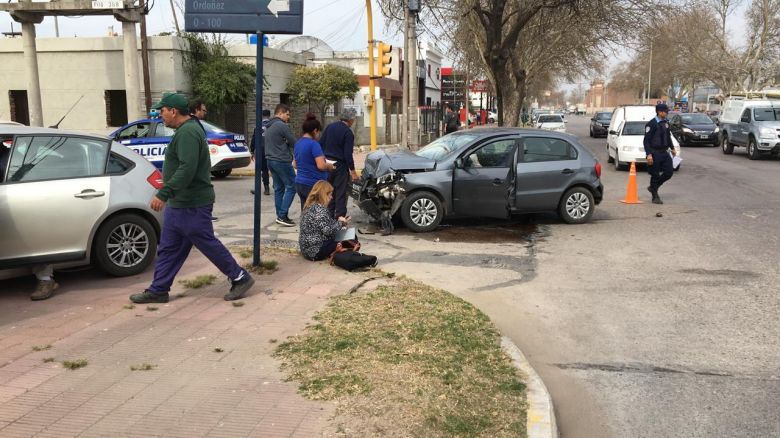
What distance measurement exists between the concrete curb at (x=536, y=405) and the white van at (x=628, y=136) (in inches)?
573

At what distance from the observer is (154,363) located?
4.47 metres

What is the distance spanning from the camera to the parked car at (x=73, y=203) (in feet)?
19.1

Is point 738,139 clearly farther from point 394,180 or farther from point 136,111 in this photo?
point 136,111

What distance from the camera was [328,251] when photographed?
25.1 feet

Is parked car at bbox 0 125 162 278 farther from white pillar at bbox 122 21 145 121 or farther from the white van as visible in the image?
white pillar at bbox 122 21 145 121

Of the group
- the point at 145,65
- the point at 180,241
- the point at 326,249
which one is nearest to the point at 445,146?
the point at 326,249

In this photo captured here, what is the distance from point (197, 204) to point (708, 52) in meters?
65.6

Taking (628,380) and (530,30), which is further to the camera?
(530,30)

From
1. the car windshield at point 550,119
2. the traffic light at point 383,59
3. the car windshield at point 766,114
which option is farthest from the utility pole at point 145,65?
the car windshield at point 550,119

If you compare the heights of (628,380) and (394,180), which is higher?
(394,180)

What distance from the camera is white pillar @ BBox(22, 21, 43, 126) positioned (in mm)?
19703

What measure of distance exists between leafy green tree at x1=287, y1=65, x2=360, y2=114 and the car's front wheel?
18569 millimetres

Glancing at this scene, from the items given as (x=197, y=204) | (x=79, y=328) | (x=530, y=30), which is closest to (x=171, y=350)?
(x=79, y=328)

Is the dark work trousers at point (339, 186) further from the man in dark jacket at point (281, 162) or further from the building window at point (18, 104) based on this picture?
the building window at point (18, 104)
